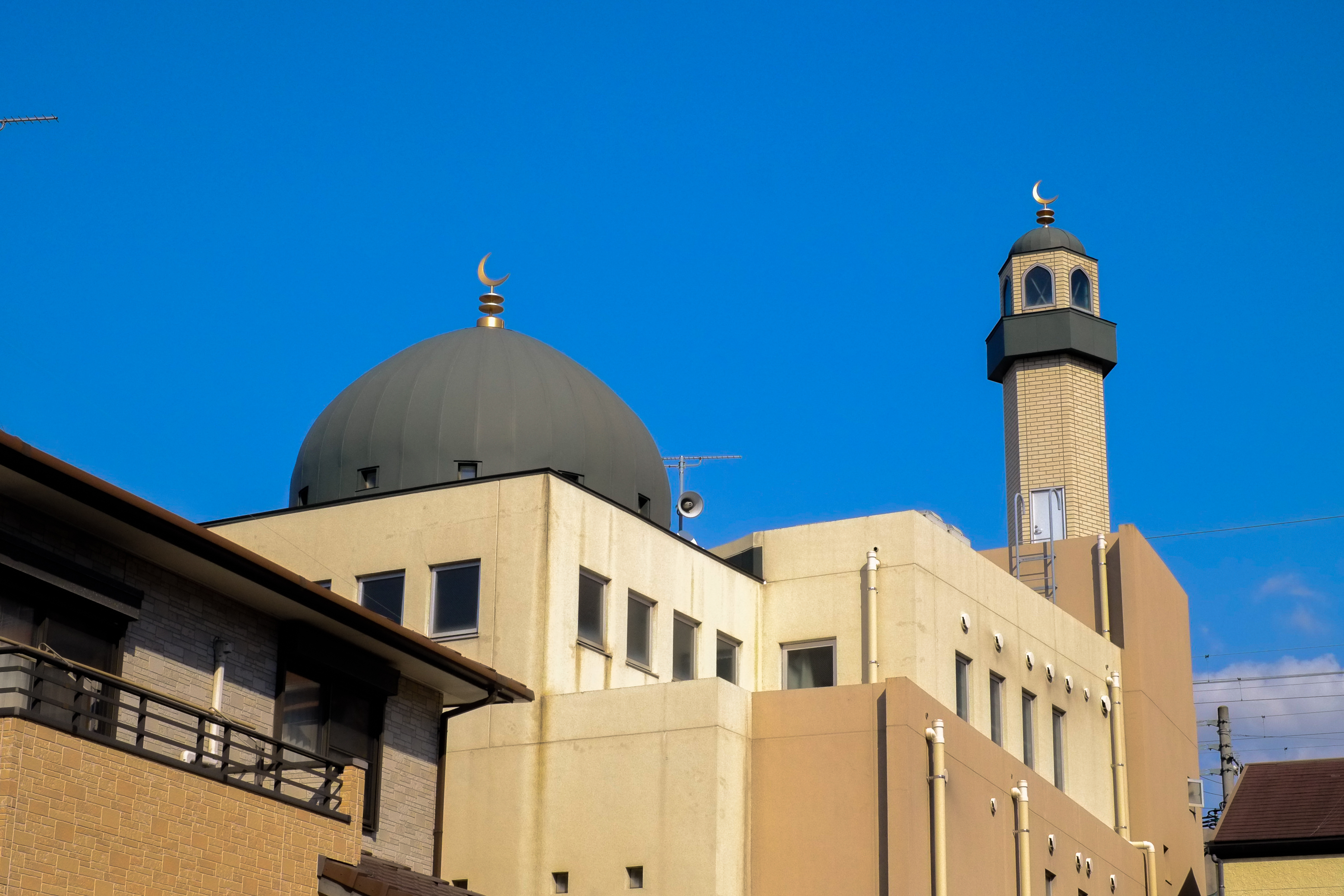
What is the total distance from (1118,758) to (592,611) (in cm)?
1265

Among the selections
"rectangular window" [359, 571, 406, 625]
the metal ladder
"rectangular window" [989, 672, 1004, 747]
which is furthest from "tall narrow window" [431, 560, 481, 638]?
the metal ladder

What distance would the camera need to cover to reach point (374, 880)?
60.0 feet

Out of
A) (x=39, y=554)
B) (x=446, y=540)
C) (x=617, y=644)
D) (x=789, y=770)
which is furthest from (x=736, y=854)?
(x=39, y=554)

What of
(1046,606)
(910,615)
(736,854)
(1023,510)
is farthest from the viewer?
(1023,510)

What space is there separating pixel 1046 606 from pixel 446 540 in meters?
12.3

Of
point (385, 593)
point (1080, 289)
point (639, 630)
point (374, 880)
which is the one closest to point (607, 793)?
point (639, 630)

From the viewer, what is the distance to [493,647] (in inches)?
1110

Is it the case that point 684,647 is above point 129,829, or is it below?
above

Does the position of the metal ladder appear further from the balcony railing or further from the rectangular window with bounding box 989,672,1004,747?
the balcony railing

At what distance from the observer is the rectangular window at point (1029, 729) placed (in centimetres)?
3353

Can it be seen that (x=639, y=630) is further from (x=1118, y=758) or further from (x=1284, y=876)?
(x=1284, y=876)

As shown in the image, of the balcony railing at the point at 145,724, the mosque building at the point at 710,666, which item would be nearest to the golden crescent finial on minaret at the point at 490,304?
the mosque building at the point at 710,666

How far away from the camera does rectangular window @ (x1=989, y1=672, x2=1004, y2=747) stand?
1281 inches

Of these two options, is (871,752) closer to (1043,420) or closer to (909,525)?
(909,525)
